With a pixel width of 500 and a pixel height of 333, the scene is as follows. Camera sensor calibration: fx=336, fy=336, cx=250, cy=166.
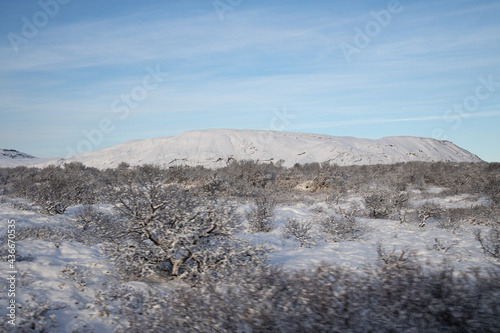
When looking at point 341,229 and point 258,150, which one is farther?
point 258,150

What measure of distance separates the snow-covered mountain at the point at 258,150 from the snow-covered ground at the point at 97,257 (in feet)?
115

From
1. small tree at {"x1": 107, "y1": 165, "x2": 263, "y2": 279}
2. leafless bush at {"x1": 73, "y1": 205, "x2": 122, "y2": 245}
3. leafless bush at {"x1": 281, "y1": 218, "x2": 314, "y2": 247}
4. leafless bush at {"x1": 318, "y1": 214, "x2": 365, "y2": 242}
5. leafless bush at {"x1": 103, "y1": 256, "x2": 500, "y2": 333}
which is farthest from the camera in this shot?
leafless bush at {"x1": 318, "y1": 214, "x2": 365, "y2": 242}

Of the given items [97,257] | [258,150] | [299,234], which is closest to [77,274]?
[97,257]

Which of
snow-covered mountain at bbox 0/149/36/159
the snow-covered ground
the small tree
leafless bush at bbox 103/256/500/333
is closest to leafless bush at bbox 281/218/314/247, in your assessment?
the snow-covered ground

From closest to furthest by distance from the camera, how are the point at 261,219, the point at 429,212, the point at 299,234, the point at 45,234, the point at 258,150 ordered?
the point at 45,234 < the point at 299,234 < the point at 261,219 < the point at 429,212 < the point at 258,150

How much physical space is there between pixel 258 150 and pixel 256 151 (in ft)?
1.62

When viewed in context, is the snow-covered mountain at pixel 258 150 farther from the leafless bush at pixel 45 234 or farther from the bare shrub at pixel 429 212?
the leafless bush at pixel 45 234

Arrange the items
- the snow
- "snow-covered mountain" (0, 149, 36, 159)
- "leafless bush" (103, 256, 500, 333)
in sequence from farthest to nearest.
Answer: "snow-covered mountain" (0, 149, 36, 159) < the snow < "leafless bush" (103, 256, 500, 333)

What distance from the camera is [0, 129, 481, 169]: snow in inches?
1881

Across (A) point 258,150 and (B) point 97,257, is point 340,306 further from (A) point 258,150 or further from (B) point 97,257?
(A) point 258,150

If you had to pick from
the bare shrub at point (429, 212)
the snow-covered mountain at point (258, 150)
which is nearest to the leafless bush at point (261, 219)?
the bare shrub at point (429, 212)

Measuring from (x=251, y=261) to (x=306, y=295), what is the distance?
2323 millimetres

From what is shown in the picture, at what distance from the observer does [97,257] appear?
23.2 feet

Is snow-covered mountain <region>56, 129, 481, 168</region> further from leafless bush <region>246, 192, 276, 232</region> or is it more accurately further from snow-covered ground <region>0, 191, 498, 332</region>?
snow-covered ground <region>0, 191, 498, 332</region>
